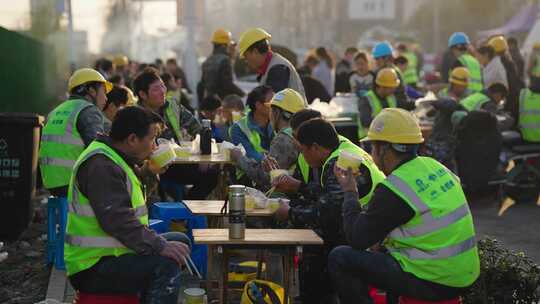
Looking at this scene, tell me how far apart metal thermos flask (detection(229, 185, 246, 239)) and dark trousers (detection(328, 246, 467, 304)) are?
60 centimetres

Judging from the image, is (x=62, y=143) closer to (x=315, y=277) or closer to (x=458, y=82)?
(x=315, y=277)

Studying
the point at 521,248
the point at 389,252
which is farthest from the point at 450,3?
the point at 389,252

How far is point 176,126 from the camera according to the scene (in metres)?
9.84

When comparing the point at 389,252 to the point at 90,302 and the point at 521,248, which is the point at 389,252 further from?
the point at 521,248

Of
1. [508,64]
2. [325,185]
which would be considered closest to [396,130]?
[325,185]

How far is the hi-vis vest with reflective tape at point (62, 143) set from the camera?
7965 millimetres

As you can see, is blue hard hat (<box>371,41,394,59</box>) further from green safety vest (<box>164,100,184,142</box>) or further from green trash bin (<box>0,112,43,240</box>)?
green trash bin (<box>0,112,43,240</box>)

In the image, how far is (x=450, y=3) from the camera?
66.4 m

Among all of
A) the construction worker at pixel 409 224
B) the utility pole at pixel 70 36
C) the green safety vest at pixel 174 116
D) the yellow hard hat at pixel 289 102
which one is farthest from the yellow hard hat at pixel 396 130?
the utility pole at pixel 70 36

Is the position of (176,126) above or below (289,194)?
→ above

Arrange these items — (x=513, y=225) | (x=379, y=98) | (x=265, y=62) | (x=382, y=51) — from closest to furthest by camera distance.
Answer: (x=265, y=62) → (x=513, y=225) → (x=379, y=98) → (x=382, y=51)

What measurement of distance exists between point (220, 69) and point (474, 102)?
3530 millimetres

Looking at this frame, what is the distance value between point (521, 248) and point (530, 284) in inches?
141

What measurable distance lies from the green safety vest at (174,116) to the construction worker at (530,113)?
4.67 m
